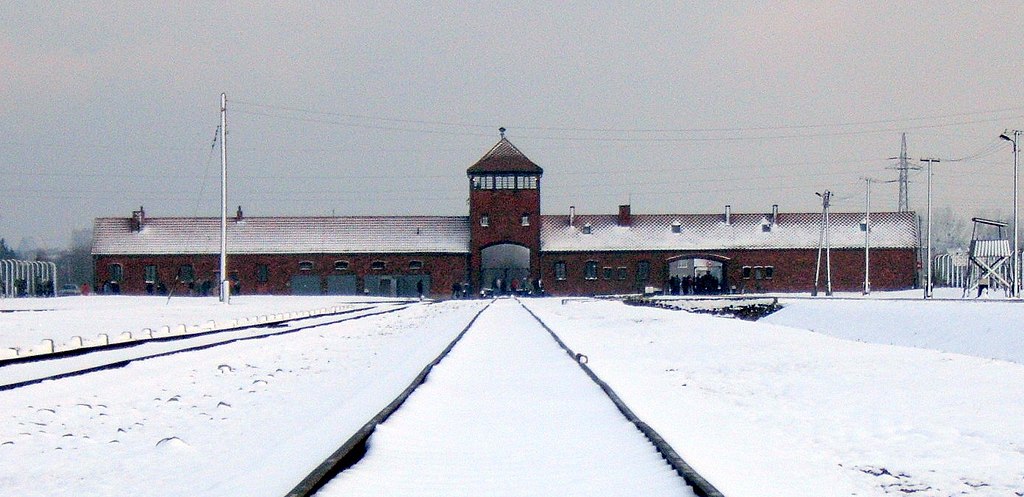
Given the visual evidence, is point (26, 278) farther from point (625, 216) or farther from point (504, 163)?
point (625, 216)

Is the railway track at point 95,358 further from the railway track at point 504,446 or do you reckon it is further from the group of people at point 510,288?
the group of people at point 510,288

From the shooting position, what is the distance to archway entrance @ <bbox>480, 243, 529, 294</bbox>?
7588 centimetres

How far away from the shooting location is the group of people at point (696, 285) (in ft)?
235

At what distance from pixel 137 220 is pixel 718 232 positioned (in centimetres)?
4007

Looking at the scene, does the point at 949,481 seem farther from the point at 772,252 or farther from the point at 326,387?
the point at 772,252

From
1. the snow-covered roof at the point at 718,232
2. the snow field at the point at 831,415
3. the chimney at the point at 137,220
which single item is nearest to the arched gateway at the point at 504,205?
the snow-covered roof at the point at 718,232

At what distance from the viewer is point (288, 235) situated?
74.4m

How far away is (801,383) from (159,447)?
757 centimetres

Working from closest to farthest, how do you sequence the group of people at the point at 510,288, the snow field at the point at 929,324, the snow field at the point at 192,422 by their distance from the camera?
1. the snow field at the point at 192,422
2. the snow field at the point at 929,324
3. the group of people at the point at 510,288

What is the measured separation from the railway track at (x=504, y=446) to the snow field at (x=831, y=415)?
30cm

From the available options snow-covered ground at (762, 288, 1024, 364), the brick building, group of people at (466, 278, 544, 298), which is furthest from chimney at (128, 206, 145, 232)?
snow-covered ground at (762, 288, 1024, 364)

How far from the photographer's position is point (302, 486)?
538 centimetres

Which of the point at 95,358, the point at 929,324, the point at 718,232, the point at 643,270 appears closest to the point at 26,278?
the point at 643,270

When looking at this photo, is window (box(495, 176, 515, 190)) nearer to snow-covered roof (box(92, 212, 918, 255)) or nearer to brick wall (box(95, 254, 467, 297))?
snow-covered roof (box(92, 212, 918, 255))
